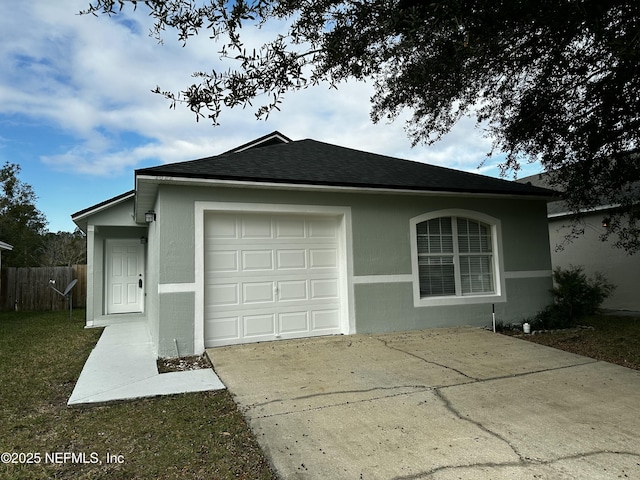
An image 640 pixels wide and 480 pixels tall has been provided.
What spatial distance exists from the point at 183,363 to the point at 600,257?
40.2 ft

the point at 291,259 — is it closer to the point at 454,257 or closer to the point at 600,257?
the point at 454,257

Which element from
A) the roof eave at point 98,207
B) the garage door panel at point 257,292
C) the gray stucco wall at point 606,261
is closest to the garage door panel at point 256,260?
the garage door panel at point 257,292

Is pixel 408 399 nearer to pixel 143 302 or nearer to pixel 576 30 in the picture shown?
pixel 576 30

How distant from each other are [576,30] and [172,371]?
7.19m

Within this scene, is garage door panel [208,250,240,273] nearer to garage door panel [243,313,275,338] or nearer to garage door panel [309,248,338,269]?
garage door panel [243,313,275,338]

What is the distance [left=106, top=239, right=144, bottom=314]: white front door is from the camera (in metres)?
11.9

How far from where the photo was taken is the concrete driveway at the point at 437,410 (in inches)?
112

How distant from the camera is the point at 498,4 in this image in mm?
4477

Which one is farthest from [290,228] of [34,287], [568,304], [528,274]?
[34,287]

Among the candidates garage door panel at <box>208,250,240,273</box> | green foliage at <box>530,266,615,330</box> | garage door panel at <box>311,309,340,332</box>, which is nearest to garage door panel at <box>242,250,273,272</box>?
garage door panel at <box>208,250,240,273</box>

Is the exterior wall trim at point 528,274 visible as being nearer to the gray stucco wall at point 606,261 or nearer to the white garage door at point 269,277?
the gray stucco wall at point 606,261

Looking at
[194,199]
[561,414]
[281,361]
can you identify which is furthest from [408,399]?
[194,199]

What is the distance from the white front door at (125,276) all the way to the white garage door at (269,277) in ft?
21.2

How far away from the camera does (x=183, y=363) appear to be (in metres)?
5.93
